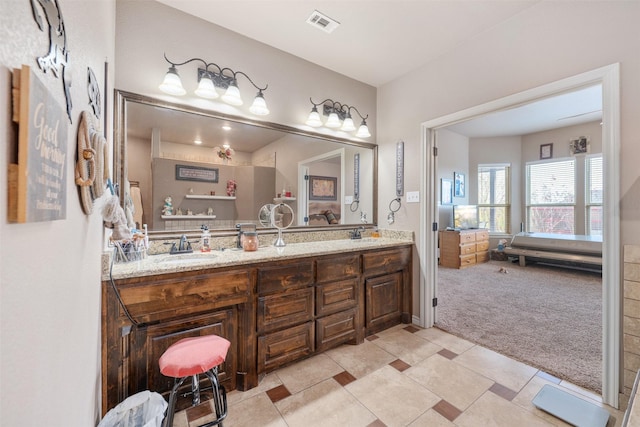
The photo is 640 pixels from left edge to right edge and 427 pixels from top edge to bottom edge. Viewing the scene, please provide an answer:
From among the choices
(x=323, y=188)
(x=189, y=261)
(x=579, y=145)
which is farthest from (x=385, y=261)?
(x=579, y=145)

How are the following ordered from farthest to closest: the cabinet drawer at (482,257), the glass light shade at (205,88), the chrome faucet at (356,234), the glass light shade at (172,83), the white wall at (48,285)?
1. the cabinet drawer at (482,257)
2. the chrome faucet at (356,234)
3. the glass light shade at (205,88)
4. the glass light shade at (172,83)
5. the white wall at (48,285)

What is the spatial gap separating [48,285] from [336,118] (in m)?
2.63

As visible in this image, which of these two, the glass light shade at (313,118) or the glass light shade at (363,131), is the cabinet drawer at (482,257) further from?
the glass light shade at (313,118)

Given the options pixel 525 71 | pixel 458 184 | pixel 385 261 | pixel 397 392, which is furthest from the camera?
pixel 458 184

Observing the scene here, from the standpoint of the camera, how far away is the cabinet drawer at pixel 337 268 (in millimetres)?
2092

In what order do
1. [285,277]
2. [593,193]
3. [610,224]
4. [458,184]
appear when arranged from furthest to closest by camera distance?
[458,184], [593,193], [285,277], [610,224]

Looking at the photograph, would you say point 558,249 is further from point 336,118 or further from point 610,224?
point 336,118

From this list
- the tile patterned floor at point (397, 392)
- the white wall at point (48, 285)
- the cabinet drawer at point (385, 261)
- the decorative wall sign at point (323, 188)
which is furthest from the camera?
the decorative wall sign at point (323, 188)

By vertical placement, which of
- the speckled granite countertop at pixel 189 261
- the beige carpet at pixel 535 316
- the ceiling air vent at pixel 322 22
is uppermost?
the ceiling air vent at pixel 322 22

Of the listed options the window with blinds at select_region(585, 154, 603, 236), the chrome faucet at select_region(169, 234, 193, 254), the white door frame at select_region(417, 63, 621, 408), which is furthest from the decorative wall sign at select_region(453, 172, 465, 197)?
the chrome faucet at select_region(169, 234, 193, 254)

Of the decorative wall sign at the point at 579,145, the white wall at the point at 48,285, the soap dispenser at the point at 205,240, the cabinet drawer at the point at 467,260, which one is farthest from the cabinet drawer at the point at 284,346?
the decorative wall sign at the point at 579,145

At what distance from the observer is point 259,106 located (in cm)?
229

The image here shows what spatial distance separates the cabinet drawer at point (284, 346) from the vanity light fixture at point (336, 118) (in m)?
1.94

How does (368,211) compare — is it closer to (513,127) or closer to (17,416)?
(17,416)
